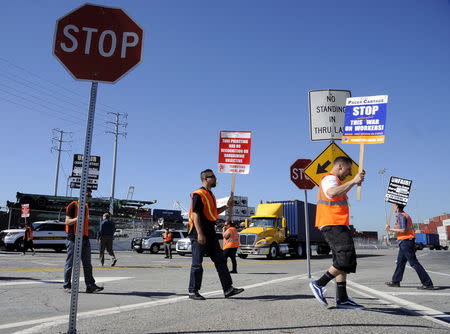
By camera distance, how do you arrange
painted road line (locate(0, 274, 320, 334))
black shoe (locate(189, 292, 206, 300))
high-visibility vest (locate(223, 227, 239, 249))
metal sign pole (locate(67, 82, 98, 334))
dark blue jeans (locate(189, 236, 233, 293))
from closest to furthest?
metal sign pole (locate(67, 82, 98, 334)) → painted road line (locate(0, 274, 320, 334)) → black shoe (locate(189, 292, 206, 300)) → dark blue jeans (locate(189, 236, 233, 293)) → high-visibility vest (locate(223, 227, 239, 249))

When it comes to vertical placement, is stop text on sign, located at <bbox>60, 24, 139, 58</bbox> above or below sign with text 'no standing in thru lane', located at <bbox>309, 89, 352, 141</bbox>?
below

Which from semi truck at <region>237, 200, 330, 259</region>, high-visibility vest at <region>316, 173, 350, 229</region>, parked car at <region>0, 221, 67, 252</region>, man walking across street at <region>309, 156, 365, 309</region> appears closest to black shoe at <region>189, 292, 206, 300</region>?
man walking across street at <region>309, 156, 365, 309</region>

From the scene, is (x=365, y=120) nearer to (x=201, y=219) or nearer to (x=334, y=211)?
(x=334, y=211)

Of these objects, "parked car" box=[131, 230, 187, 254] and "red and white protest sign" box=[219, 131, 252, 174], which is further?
"parked car" box=[131, 230, 187, 254]

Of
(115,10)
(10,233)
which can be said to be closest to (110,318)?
(115,10)

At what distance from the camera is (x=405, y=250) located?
7949 mm

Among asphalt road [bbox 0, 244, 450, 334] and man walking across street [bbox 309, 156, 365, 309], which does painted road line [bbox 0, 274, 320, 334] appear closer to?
asphalt road [bbox 0, 244, 450, 334]

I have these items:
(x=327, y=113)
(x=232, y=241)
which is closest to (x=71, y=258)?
(x=327, y=113)

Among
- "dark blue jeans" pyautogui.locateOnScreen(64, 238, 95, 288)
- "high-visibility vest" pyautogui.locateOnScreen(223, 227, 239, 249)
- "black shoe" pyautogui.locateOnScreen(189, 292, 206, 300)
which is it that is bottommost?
"black shoe" pyautogui.locateOnScreen(189, 292, 206, 300)

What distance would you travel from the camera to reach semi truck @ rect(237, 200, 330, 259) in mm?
22734

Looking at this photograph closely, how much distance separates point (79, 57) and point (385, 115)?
16.2 ft

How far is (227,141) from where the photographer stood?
8.77 metres

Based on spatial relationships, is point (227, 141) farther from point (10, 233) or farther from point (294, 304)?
point (10, 233)

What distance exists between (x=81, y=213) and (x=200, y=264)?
2965mm
